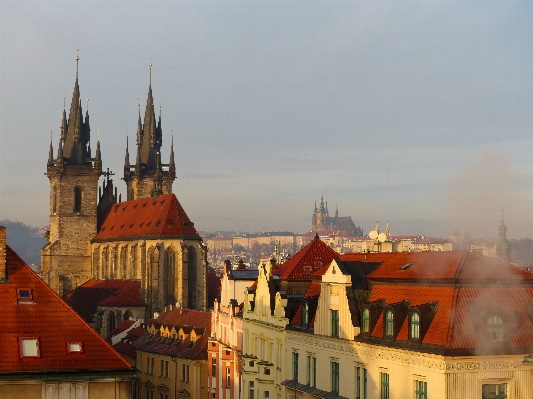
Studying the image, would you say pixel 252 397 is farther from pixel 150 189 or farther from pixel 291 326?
pixel 150 189

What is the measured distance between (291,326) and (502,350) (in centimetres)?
1607

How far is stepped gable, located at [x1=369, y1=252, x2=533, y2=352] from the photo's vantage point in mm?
34781

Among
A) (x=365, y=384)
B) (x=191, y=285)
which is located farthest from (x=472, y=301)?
(x=191, y=285)

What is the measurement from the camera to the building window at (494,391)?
1378 inches

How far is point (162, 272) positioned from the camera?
128 meters

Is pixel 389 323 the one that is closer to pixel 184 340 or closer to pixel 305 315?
pixel 305 315

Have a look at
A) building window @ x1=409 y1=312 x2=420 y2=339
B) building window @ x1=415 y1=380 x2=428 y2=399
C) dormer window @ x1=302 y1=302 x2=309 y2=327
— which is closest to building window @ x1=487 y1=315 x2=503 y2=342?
building window @ x1=409 y1=312 x2=420 y2=339

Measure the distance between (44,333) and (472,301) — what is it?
1370cm

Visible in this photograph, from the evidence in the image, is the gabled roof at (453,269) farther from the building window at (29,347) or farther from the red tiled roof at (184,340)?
the red tiled roof at (184,340)

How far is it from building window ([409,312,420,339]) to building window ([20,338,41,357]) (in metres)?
12.4

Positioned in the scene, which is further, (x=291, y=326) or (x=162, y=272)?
(x=162, y=272)

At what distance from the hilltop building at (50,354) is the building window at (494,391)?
36.8ft

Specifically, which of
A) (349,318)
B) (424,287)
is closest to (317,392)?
(349,318)

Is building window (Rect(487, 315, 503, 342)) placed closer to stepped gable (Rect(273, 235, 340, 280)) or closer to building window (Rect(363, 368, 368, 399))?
building window (Rect(363, 368, 368, 399))
